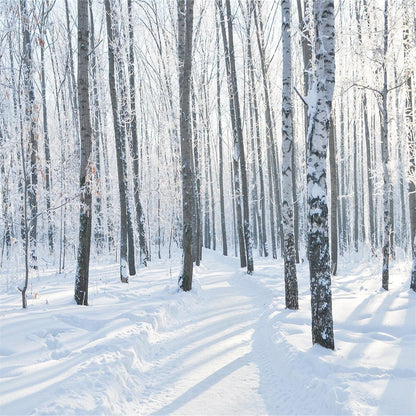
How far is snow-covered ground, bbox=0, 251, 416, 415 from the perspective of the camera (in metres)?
3.55

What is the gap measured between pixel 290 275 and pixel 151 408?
4973 millimetres

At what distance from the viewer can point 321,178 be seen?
5023 mm

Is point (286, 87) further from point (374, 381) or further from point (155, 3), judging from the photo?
point (155, 3)

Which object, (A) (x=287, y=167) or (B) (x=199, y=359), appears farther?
(A) (x=287, y=167)

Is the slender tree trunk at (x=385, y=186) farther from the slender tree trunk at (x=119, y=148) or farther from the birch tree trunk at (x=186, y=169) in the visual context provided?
the slender tree trunk at (x=119, y=148)

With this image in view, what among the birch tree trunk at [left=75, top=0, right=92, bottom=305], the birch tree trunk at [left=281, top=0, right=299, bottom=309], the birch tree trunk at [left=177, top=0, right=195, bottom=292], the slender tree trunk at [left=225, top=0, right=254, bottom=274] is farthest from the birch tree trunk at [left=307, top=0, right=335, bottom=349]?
the slender tree trunk at [left=225, top=0, right=254, bottom=274]

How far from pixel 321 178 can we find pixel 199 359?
3479mm

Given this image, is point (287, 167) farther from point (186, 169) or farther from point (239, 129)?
point (239, 129)

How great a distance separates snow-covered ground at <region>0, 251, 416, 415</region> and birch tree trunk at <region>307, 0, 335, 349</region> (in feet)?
1.84

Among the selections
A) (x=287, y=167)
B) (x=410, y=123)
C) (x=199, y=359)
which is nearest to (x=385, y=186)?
(x=410, y=123)

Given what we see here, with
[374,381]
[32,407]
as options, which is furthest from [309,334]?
[32,407]

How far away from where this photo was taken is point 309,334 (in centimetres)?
578

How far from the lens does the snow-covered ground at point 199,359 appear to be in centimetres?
355

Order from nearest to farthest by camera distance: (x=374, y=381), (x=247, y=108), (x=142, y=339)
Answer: (x=374, y=381) < (x=142, y=339) < (x=247, y=108)
